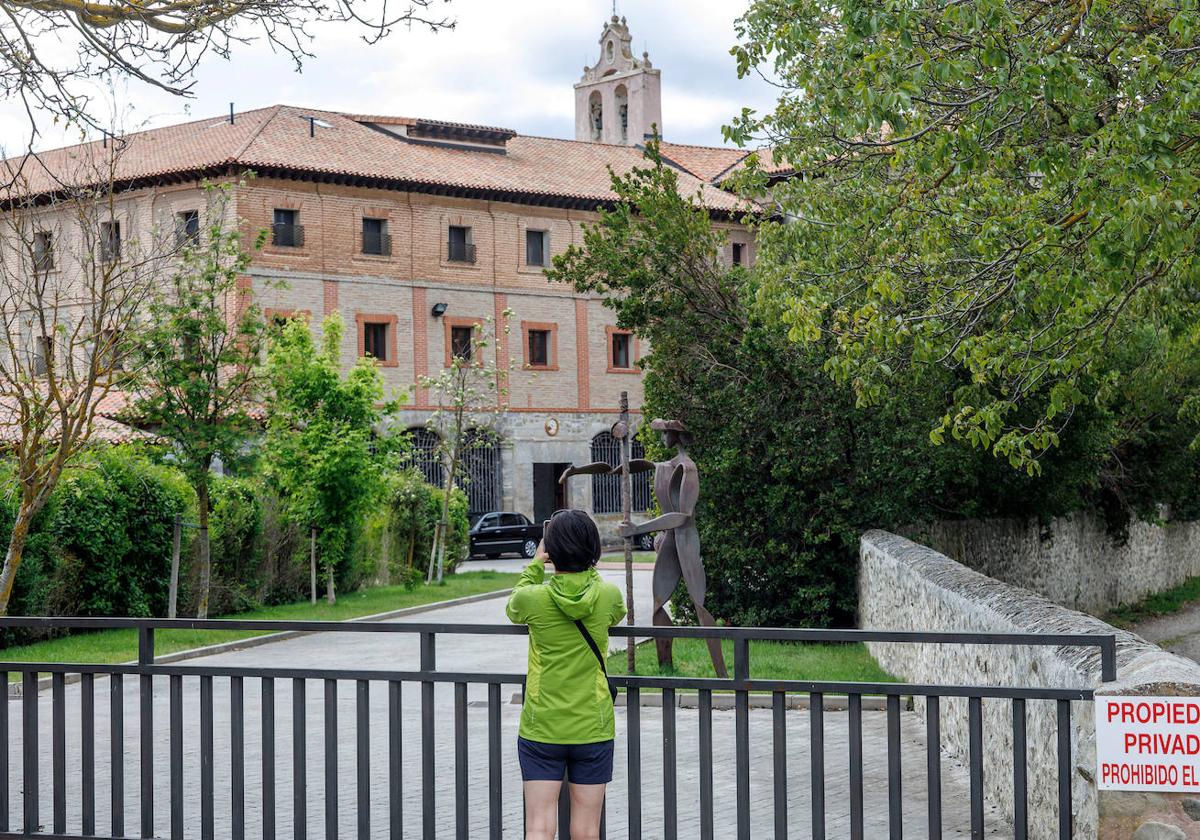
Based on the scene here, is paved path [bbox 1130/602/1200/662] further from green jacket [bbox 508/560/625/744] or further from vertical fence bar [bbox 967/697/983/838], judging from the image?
green jacket [bbox 508/560/625/744]

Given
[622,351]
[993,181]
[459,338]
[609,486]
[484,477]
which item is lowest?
[609,486]

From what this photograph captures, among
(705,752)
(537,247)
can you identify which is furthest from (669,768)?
(537,247)

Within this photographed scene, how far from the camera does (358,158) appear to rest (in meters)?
47.9

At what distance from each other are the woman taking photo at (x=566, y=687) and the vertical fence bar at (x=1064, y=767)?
5.62 feet

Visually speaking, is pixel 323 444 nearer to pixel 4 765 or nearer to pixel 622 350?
pixel 4 765

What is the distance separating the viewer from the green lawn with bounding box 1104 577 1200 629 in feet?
84.9

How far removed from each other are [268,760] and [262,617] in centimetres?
→ 1849

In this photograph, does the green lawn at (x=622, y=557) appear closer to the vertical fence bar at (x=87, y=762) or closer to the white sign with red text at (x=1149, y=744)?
the vertical fence bar at (x=87, y=762)

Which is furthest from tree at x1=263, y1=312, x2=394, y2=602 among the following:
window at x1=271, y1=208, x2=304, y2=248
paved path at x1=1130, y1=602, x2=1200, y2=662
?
window at x1=271, y1=208, x2=304, y2=248

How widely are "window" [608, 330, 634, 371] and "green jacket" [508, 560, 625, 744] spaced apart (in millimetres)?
47692

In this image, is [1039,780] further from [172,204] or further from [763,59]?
[172,204]

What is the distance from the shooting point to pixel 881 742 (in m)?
10.6

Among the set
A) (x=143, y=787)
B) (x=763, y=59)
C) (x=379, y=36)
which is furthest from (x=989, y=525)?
(x=143, y=787)

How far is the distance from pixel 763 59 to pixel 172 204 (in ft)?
114
